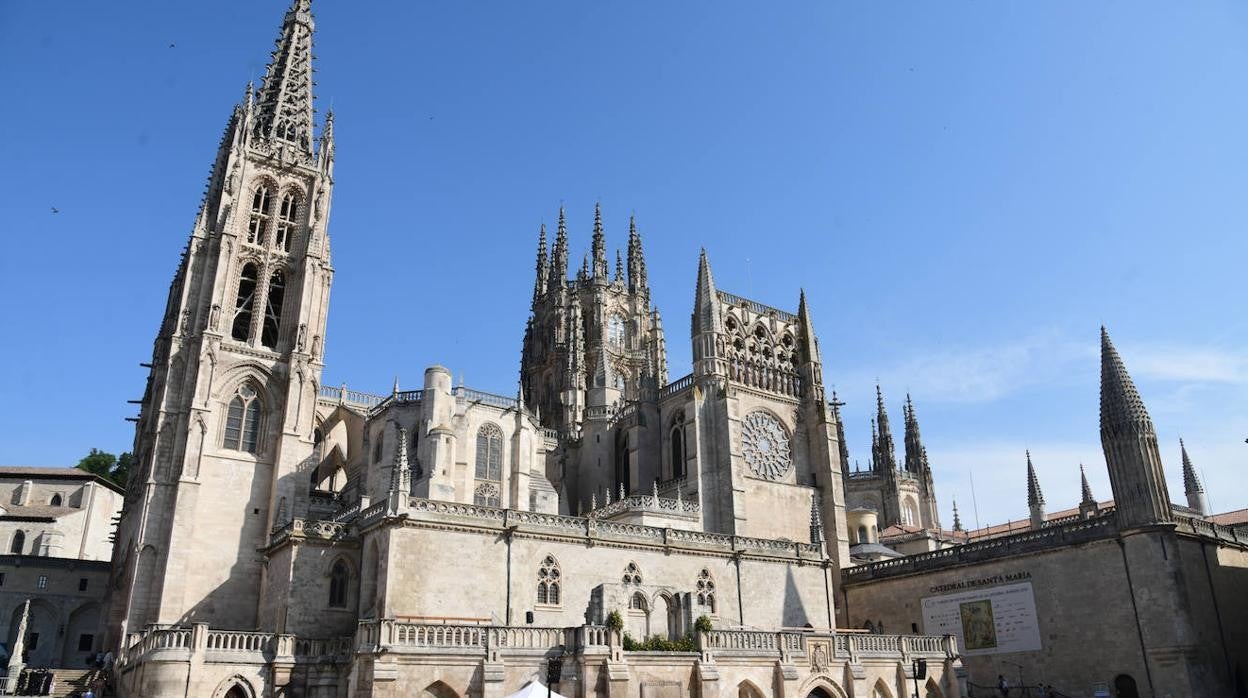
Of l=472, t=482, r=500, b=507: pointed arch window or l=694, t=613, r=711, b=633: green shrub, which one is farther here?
l=472, t=482, r=500, b=507: pointed arch window

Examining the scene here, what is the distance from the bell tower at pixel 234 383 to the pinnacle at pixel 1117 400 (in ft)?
117

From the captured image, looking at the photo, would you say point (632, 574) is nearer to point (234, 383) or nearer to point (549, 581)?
point (549, 581)

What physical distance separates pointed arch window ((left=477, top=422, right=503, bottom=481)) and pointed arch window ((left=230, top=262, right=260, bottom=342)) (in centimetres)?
1311

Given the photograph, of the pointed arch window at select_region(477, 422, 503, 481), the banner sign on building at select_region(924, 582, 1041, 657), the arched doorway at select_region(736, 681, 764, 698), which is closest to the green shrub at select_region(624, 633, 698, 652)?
the arched doorway at select_region(736, 681, 764, 698)

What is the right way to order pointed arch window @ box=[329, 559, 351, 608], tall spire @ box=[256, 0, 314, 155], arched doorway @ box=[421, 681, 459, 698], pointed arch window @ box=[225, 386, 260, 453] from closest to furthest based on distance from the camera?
arched doorway @ box=[421, 681, 459, 698]
pointed arch window @ box=[329, 559, 351, 608]
pointed arch window @ box=[225, 386, 260, 453]
tall spire @ box=[256, 0, 314, 155]

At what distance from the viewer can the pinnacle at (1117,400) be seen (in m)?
35.6

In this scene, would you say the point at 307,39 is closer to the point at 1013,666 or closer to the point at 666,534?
the point at 666,534

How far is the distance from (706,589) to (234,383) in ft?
81.1

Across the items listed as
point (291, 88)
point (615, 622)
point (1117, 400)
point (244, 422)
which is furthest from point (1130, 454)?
point (291, 88)

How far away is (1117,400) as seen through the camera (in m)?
36.4

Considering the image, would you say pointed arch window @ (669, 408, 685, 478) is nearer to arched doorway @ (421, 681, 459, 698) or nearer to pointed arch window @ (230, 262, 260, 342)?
pointed arch window @ (230, 262, 260, 342)

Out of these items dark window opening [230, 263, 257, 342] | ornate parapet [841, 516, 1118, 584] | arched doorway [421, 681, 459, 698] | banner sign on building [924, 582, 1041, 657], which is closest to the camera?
arched doorway [421, 681, 459, 698]

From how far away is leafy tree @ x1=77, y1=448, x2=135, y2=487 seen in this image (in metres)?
73.4

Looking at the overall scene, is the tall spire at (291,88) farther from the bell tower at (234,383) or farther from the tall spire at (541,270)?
the tall spire at (541,270)
